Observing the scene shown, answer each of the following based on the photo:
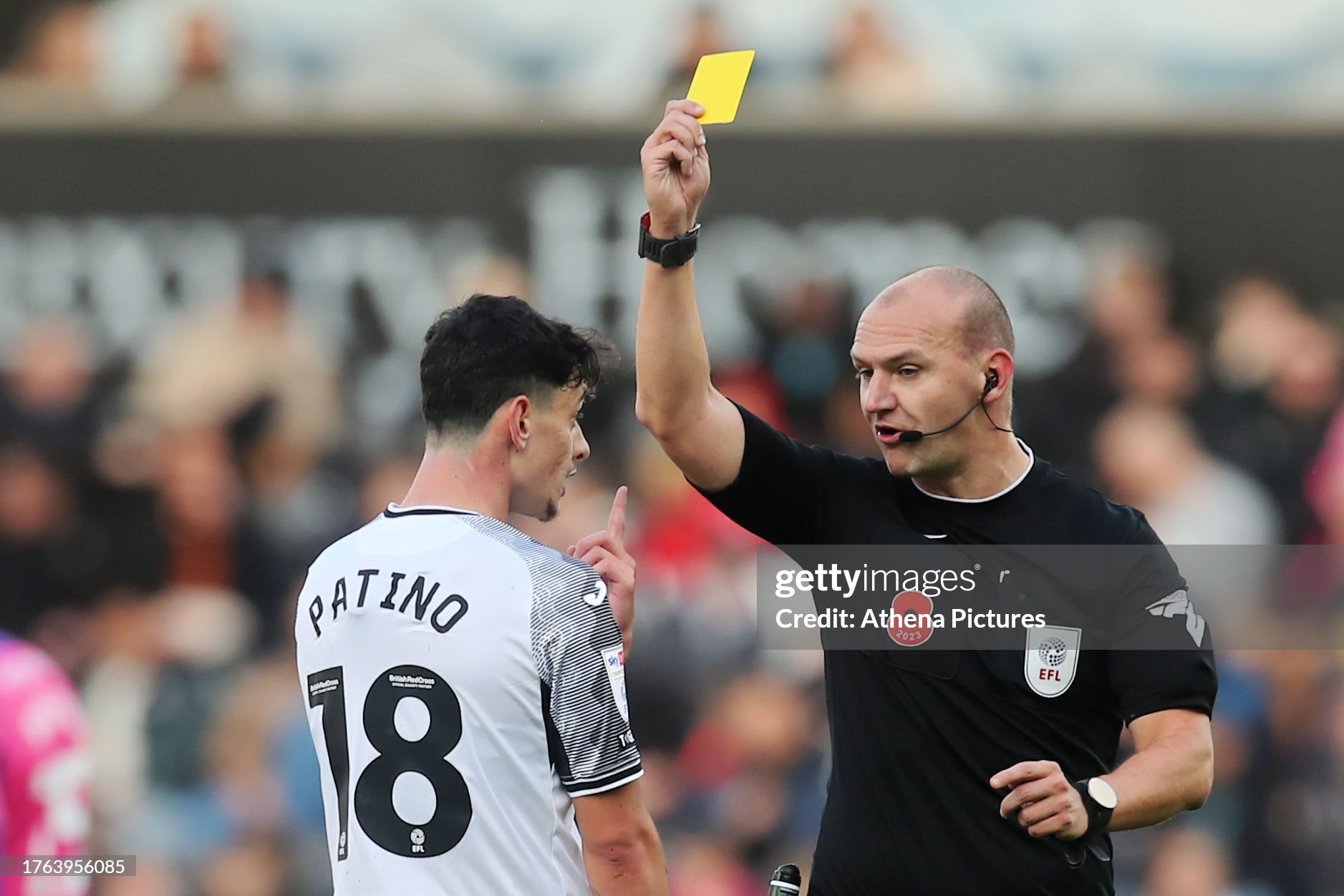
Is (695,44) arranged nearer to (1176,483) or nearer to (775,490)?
(1176,483)

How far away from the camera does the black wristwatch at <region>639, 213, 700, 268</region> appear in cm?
322

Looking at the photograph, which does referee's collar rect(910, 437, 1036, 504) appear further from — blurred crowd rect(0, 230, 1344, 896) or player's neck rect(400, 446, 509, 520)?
blurred crowd rect(0, 230, 1344, 896)

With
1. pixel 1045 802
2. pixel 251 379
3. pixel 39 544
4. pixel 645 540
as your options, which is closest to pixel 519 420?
pixel 1045 802

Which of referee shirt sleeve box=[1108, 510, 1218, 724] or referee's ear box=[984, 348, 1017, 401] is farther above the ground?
referee's ear box=[984, 348, 1017, 401]

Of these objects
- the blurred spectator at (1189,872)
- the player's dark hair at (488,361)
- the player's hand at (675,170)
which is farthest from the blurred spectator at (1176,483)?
the player's dark hair at (488,361)

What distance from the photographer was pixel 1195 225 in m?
7.96

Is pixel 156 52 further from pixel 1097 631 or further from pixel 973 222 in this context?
pixel 1097 631

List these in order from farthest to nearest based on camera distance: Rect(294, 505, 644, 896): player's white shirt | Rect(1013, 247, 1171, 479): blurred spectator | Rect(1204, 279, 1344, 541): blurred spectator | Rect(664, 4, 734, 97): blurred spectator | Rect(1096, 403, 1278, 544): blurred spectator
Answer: Rect(664, 4, 734, 97): blurred spectator, Rect(1013, 247, 1171, 479): blurred spectator, Rect(1204, 279, 1344, 541): blurred spectator, Rect(1096, 403, 1278, 544): blurred spectator, Rect(294, 505, 644, 896): player's white shirt

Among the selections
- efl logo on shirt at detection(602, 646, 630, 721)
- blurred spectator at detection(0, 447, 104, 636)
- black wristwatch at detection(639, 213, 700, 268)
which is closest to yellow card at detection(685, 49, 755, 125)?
black wristwatch at detection(639, 213, 700, 268)

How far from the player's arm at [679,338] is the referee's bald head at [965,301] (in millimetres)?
448

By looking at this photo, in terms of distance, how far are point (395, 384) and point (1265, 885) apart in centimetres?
428

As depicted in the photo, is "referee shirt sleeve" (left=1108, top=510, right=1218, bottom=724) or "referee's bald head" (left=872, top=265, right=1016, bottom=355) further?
"referee's bald head" (left=872, top=265, right=1016, bottom=355)

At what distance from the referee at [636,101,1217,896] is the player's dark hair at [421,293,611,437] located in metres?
0.20

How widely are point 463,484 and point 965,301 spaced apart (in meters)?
1.12
